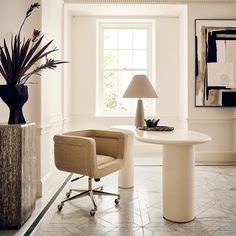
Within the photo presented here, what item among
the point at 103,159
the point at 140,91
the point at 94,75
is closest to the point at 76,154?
the point at 103,159

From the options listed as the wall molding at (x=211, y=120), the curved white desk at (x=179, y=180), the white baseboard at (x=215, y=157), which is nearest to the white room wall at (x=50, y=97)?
the curved white desk at (x=179, y=180)

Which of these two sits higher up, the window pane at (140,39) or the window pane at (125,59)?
the window pane at (140,39)

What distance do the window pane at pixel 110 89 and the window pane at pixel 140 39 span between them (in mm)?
730

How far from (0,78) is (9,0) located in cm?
80

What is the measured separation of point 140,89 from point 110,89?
201 centimetres

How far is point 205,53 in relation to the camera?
4449 mm

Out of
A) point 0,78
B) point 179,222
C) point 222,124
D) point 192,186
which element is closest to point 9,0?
point 0,78

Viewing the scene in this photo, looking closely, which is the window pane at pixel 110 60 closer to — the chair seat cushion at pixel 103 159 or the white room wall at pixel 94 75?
the white room wall at pixel 94 75

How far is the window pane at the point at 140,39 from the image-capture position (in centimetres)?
508

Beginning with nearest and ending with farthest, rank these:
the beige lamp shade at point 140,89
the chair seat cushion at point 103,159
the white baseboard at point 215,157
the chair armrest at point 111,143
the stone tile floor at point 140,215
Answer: the stone tile floor at point 140,215 < the chair seat cushion at point 103,159 < the chair armrest at point 111,143 < the beige lamp shade at point 140,89 < the white baseboard at point 215,157

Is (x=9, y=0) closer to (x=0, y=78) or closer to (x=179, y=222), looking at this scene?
(x=0, y=78)

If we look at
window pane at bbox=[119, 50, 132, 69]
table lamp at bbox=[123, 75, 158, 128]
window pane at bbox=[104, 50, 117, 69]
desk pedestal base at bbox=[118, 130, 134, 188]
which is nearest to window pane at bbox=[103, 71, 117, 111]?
window pane at bbox=[104, 50, 117, 69]

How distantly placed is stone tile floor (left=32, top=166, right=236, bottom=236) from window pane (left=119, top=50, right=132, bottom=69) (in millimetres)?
2624

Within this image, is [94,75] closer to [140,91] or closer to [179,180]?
A: [140,91]
